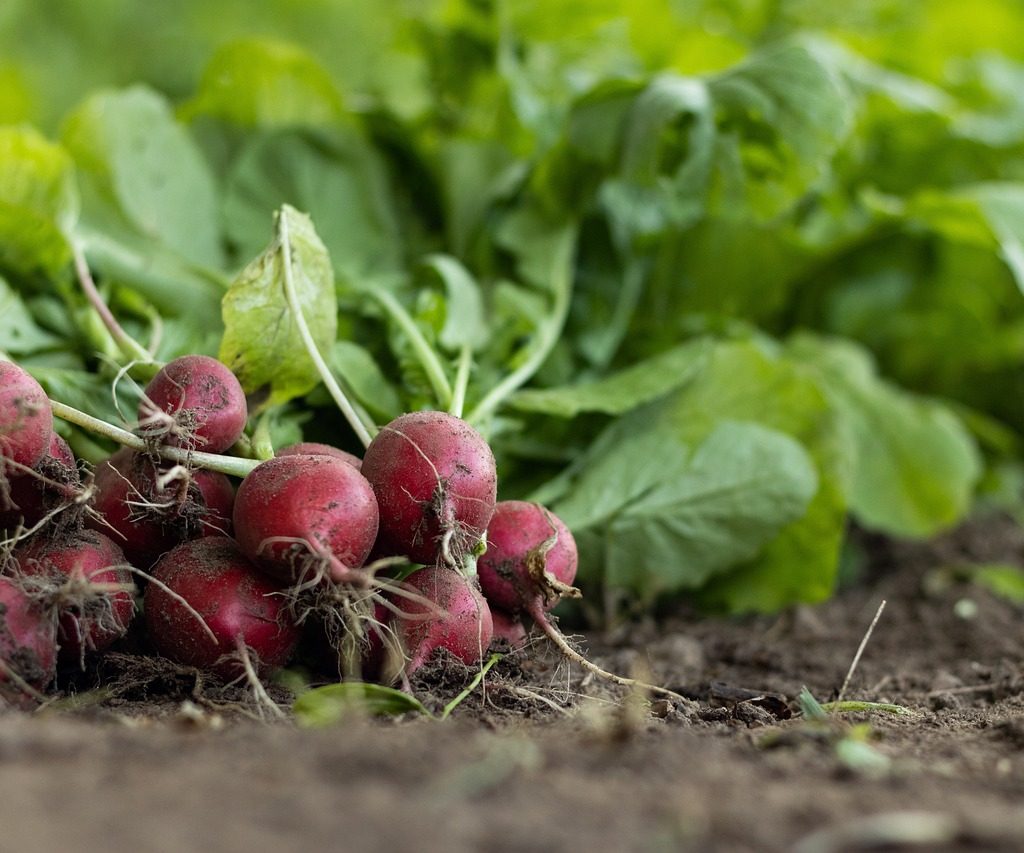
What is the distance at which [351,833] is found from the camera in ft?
2.92

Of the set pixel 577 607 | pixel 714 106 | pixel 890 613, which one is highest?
pixel 714 106

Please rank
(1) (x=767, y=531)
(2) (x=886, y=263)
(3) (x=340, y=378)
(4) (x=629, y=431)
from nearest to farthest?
(3) (x=340, y=378) < (1) (x=767, y=531) < (4) (x=629, y=431) < (2) (x=886, y=263)

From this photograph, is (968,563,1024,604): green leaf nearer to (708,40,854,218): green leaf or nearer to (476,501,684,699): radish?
(708,40,854,218): green leaf

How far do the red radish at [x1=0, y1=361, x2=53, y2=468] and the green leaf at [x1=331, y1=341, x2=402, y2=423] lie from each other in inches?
23.4

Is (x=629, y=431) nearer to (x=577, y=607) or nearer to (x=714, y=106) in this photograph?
(x=577, y=607)

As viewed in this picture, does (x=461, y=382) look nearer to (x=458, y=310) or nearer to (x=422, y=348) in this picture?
(x=422, y=348)

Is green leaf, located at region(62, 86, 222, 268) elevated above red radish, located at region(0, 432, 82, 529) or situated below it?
above

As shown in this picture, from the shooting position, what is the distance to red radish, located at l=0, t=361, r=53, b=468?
4.66ft

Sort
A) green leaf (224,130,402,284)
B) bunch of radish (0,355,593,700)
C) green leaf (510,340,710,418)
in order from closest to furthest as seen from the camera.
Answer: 1. bunch of radish (0,355,593,700)
2. green leaf (510,340,710,418)
3. green leaf (224,130,402,284)

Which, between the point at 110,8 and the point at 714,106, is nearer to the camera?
the point at 714,106

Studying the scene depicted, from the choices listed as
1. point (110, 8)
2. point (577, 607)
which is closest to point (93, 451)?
Answer: point (577, 607)

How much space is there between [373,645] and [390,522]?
19 centimetres

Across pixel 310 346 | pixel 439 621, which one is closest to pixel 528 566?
pixel 439 621

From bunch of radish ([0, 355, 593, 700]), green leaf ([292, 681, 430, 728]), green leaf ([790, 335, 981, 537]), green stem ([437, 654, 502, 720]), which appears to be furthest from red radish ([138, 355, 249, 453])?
green leaf ([790, 335, 981, 537])
